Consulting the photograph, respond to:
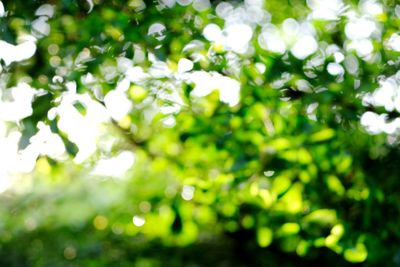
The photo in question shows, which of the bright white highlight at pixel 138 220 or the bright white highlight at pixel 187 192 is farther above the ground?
the bright white highlight at pixel 187 192

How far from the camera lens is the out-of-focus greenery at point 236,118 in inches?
59.1

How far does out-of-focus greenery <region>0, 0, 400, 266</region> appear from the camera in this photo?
1.50m

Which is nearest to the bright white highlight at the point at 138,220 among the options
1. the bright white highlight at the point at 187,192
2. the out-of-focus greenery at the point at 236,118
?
the out-of-focus greenery at the point at 236,118

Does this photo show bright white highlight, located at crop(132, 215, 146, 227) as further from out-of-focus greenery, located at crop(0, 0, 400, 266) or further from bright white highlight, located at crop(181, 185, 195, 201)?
bright white highlight, located at crop(181, 185, 195, 201)

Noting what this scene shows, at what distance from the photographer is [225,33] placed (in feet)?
6.07

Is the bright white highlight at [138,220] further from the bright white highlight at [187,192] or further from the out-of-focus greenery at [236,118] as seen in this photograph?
the bright white highlight at [187,192]

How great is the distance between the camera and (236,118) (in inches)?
69.2

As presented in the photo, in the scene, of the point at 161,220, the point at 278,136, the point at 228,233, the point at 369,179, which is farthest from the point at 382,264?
Result: the point at 228,233

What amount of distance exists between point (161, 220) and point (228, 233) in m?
0.87

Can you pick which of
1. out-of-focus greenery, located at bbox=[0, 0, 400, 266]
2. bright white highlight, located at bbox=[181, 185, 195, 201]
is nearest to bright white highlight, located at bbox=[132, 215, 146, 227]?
out-of-focus greenery, located at bbox=[0, 0, 400, 266]

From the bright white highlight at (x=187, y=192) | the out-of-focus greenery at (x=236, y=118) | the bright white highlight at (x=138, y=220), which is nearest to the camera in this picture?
the out-of-focus greenery at (x=236, y=118)

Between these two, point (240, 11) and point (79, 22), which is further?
point (240, 11)

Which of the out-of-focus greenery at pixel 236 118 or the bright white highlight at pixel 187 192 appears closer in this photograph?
the out-of-focus greenery at pixel 236 118

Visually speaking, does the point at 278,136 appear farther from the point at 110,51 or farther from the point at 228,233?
the point at 228,233
